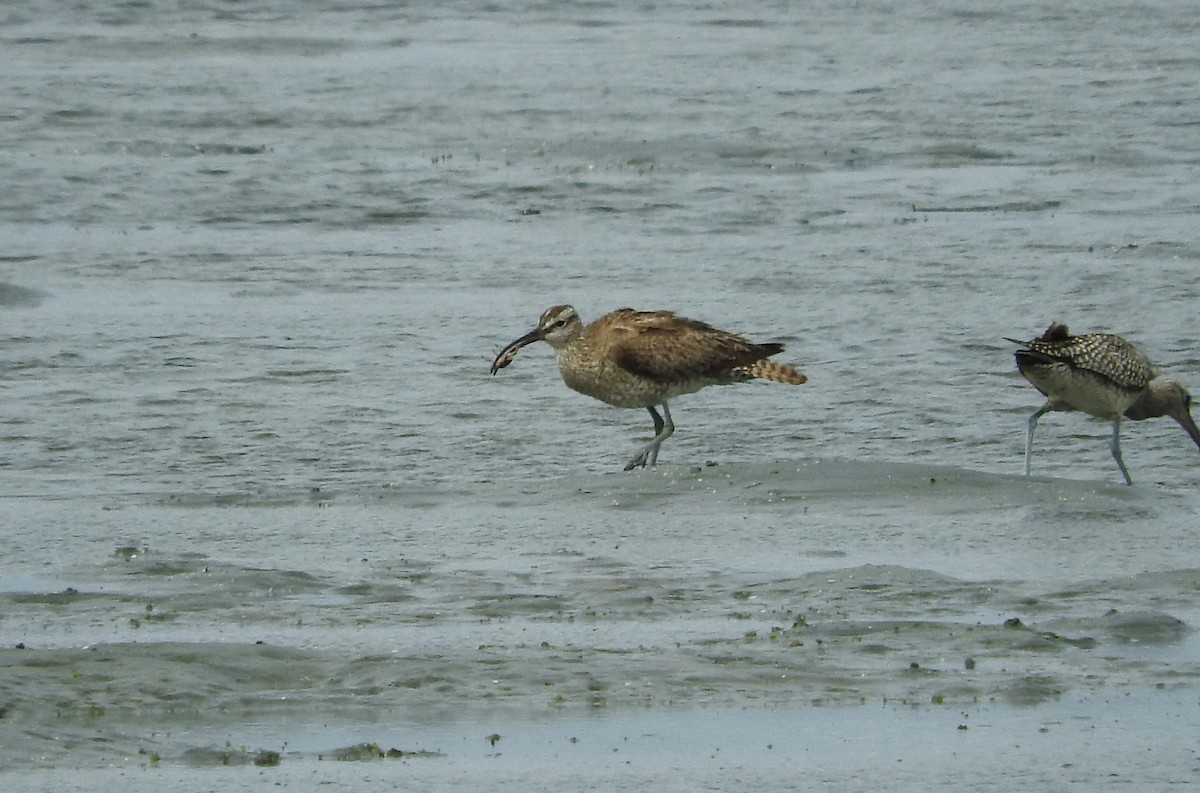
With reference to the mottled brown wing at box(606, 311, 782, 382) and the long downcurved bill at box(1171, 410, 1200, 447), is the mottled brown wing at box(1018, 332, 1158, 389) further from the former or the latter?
the mottled brown wing at box(606, 311, 782, 382)

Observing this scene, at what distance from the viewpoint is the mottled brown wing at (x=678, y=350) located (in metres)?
11.2

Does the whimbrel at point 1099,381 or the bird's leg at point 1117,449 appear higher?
the whimbrel at point 1099,381

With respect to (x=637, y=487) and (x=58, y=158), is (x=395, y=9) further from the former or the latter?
(x=637, y=487)

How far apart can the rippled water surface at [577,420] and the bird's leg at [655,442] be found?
17cm

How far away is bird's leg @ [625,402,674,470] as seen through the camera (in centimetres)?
1059

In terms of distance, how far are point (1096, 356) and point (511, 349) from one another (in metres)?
2.94

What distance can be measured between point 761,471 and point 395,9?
17047 millimetres

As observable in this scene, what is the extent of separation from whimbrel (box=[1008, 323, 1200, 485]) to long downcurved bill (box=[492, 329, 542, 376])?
2.42m

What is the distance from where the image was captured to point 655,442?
10734 millimetres

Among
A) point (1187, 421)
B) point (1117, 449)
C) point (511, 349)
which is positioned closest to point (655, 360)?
point (511, 349)

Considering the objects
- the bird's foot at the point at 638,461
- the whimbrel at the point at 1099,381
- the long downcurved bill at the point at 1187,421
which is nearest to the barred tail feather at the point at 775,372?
the bird's foot at the point at 638,461

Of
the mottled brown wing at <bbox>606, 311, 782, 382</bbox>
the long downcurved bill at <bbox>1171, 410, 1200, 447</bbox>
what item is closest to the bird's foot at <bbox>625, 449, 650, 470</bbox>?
the mottled brown wing at <bbox>606, 311, 782, 382</bbox>

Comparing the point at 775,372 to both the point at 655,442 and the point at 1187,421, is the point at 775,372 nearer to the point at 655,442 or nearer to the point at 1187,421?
the point at 655,442

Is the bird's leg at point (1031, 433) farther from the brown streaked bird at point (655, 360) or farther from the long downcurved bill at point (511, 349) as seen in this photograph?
the long downcurved bill at point (511, 349)
